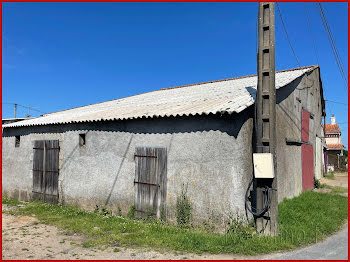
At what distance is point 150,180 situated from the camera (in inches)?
291

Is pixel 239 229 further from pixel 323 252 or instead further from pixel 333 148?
pixel 333 148

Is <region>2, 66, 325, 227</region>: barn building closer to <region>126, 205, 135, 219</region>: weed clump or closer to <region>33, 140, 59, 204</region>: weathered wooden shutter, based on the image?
<region>33, 140, 59, 204</region>: weathered wooden shutter

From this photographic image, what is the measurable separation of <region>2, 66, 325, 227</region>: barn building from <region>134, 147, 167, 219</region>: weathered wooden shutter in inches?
1.1

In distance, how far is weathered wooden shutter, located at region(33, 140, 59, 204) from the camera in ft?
32.4

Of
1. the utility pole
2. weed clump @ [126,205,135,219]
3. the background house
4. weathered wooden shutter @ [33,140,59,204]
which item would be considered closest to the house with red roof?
the background house

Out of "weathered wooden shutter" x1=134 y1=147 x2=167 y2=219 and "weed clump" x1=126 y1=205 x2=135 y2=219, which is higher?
"weathered wooden shutter" x1=134 y1=147 x2=167 y2=219

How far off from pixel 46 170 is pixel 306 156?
35.7ft

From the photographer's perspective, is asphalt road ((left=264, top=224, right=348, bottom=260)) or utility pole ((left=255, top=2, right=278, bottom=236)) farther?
utility pole ((left=255, top=2, right=278, bottom=236))

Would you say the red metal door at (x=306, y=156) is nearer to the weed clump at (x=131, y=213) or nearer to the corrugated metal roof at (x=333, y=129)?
the weed clump at (x=131, y=213)

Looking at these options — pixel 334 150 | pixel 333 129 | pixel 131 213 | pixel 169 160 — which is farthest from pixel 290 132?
pixel 333 129

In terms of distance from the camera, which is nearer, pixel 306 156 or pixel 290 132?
pixel 290 132

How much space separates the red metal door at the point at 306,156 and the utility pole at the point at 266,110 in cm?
622

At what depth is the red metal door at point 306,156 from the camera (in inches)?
450

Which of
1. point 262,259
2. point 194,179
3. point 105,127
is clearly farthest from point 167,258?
point 105,127
